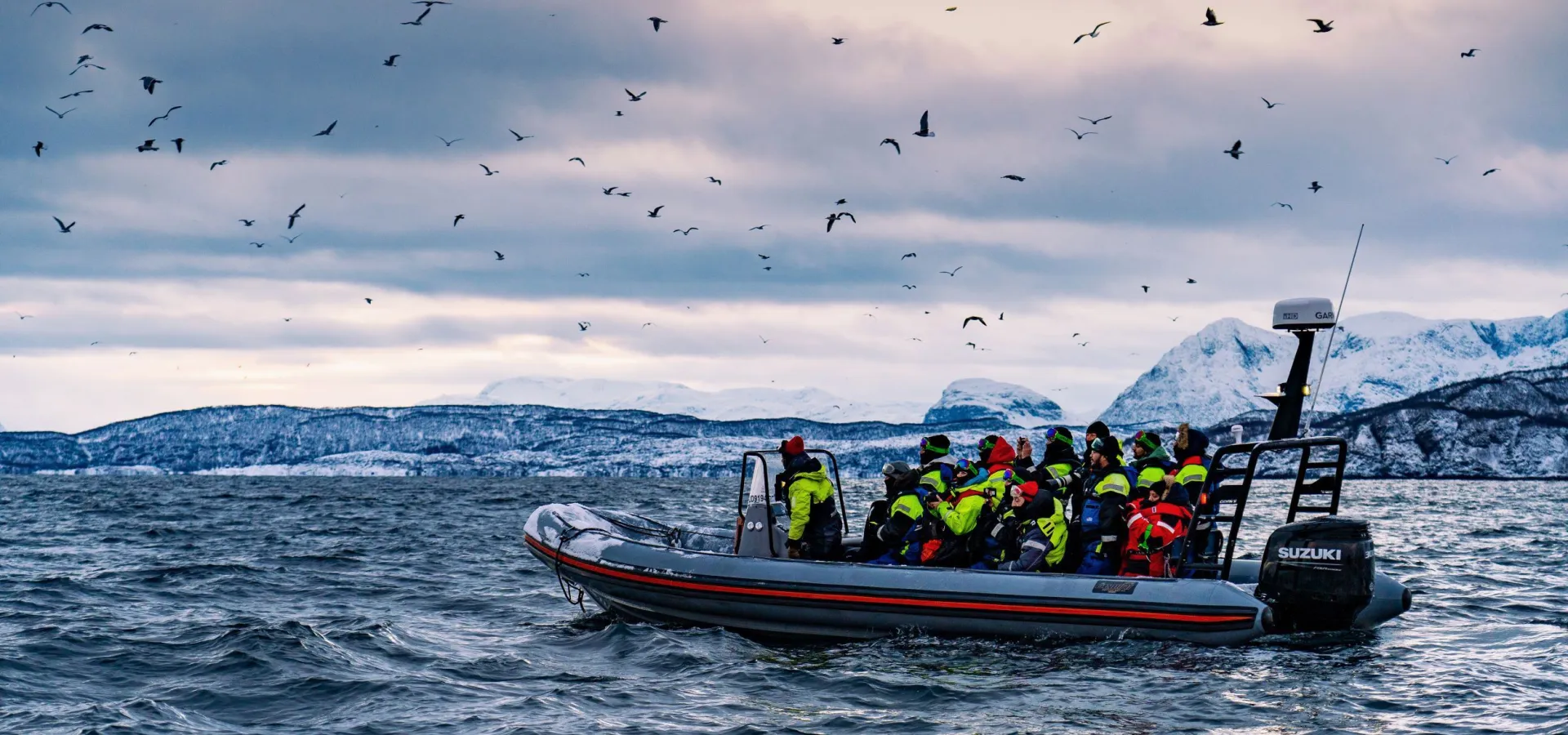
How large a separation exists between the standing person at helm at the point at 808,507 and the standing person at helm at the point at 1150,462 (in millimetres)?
2845

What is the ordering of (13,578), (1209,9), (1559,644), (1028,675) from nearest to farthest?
(1028,675), (1559,644), (13,578), (1209,9)

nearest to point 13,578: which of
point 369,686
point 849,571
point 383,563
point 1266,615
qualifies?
point 383,563

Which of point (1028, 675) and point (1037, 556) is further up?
point (1037, 556)

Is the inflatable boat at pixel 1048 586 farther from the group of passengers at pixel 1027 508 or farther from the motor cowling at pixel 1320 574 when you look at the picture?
the group of passengers at pixel 1027 508

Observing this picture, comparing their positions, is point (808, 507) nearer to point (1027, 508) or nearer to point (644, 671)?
point (1027, 508)

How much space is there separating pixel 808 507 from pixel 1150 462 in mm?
3266

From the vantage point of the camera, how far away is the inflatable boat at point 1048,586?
37.2ft

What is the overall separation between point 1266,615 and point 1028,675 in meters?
2.15

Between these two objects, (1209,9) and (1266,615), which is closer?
(1266,615)

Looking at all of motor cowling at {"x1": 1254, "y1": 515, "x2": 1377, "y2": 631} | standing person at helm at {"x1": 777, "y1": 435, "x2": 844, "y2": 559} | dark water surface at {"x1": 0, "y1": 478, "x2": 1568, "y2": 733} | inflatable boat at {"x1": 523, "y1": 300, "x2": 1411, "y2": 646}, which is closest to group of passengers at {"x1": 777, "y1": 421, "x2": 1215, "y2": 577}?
standing person at helm at {"x1": 777, "y1": 435, "x2": 844, "y2": 559}

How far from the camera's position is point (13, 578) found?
62.8 ft

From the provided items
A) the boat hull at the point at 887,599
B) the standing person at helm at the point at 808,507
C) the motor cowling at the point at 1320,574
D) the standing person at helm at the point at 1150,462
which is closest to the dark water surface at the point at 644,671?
the boat hull at the point at 887,599

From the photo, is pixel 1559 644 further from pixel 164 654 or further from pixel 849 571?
pixel 164 654

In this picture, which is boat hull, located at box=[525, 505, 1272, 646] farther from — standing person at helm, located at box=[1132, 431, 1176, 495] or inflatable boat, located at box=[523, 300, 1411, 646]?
standing person at helm, located at box=[1132, 431, 1176, 495]
